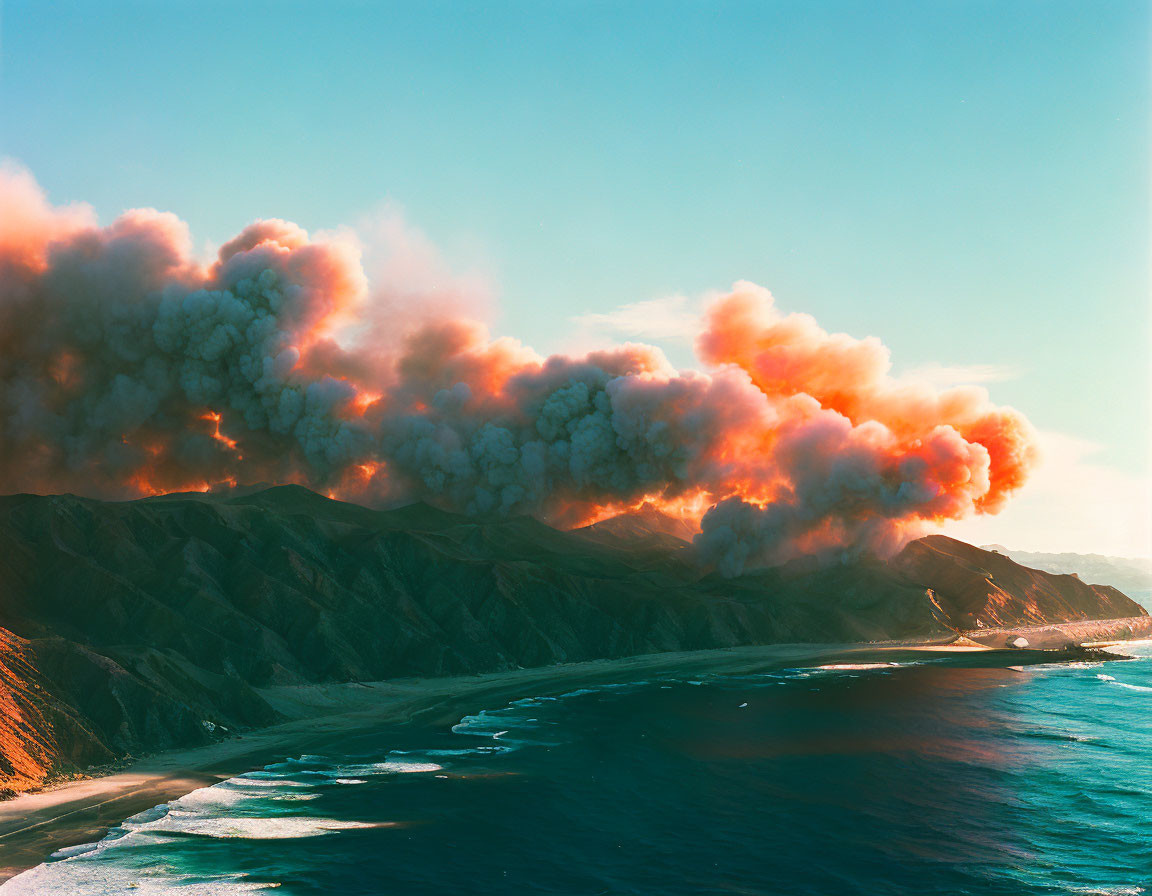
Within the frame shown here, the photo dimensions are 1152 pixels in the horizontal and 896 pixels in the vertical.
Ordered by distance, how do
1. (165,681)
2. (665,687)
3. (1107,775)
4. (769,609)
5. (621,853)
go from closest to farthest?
1. (621,853)
2. (1107,775)
3. (165,681)
4. (665,687)
5. (769,609)

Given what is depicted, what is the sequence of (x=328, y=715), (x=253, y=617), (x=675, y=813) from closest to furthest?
(x=675, y=813)
(x=328, y=715)
(x=253, y=617)

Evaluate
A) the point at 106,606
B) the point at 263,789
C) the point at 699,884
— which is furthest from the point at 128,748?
the point at 699,884

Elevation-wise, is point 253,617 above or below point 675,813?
above

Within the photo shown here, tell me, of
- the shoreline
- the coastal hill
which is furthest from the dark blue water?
the coastal hill

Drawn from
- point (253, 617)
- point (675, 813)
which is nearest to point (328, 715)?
point (253, 617)

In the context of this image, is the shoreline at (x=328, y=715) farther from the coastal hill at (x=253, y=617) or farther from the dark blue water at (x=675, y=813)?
the coastal hill at (x=253, y=617)

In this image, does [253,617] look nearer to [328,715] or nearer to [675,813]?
[328,715]

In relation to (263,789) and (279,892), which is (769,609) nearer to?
(263,789)
